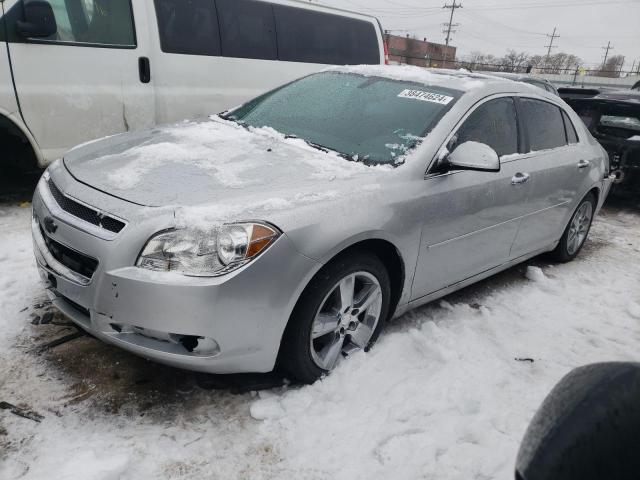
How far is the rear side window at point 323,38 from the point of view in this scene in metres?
6.25

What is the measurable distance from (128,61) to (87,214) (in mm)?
3248

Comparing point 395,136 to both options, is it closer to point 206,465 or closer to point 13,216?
point 206,465

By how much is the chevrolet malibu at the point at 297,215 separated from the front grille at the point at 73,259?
1 cm

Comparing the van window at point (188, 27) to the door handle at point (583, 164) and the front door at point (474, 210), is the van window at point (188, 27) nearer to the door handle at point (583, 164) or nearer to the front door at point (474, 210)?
the front door at point (474, 210)

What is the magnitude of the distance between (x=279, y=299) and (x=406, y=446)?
0.85 m

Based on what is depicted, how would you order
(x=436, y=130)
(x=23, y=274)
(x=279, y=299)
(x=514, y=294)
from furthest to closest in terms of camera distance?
(x=514, y=294) < (x=23, y=274) < (x=436, y=130) < (x=279, y=299)

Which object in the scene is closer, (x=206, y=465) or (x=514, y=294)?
(x=206, y=465)

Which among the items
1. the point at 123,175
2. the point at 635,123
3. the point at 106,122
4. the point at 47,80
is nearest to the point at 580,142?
the point at 635,123

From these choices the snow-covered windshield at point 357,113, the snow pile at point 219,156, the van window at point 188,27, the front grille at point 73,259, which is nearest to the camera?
the front grille at point 73,259

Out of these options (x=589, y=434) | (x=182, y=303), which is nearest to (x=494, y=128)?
(x=182, y=303)

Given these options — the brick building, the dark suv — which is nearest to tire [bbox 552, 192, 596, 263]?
the dark suv

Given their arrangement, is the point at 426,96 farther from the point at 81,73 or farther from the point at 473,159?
the point at 81,73

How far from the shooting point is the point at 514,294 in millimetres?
3922

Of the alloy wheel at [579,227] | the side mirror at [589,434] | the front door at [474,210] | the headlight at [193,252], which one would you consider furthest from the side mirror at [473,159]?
the alloy wheel at [579,227]
